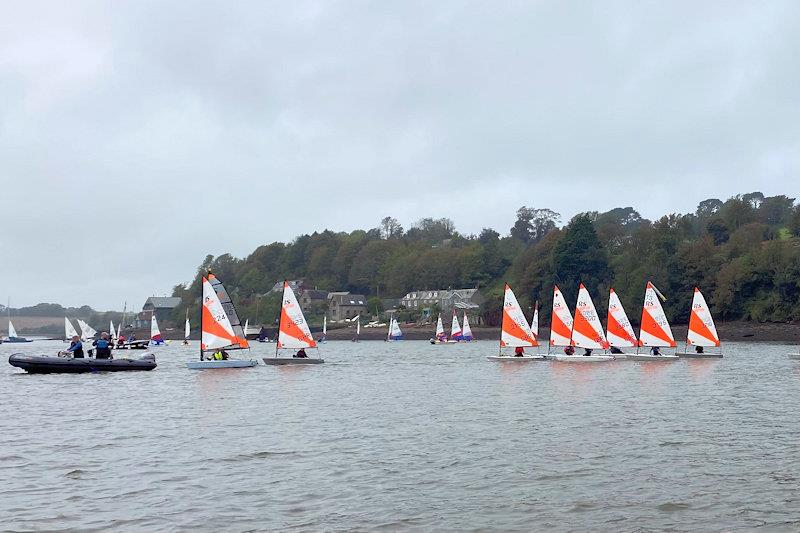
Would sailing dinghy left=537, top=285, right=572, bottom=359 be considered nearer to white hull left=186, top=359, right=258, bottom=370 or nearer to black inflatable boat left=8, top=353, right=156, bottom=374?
white hull left=186, top=359, right=258, bottom=370

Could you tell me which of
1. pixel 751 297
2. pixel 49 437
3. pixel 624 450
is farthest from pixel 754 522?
pixel 751 297

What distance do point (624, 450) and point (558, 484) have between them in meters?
4.26

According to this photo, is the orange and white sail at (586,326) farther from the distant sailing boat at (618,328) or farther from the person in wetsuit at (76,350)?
the person in wetsuit at (76,350)

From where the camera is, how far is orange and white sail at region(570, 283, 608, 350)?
56.3 meters

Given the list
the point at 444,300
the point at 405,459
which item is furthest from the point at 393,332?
the point at 405,459

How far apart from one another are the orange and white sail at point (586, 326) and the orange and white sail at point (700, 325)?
6.22 meters

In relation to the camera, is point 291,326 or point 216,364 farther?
point 291,326

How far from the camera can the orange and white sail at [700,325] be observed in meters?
58.0

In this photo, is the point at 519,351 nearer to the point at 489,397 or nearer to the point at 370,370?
the point at 370,370

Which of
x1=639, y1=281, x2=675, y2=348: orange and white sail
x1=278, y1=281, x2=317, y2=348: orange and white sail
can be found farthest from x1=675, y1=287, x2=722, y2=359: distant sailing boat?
x1=278, y1=281, x2=317, y2=348: orange and white sail

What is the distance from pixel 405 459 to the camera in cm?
1934

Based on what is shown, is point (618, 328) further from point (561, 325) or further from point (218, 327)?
point (218, 327)

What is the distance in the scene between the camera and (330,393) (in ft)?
119

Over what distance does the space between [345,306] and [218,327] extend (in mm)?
140878
